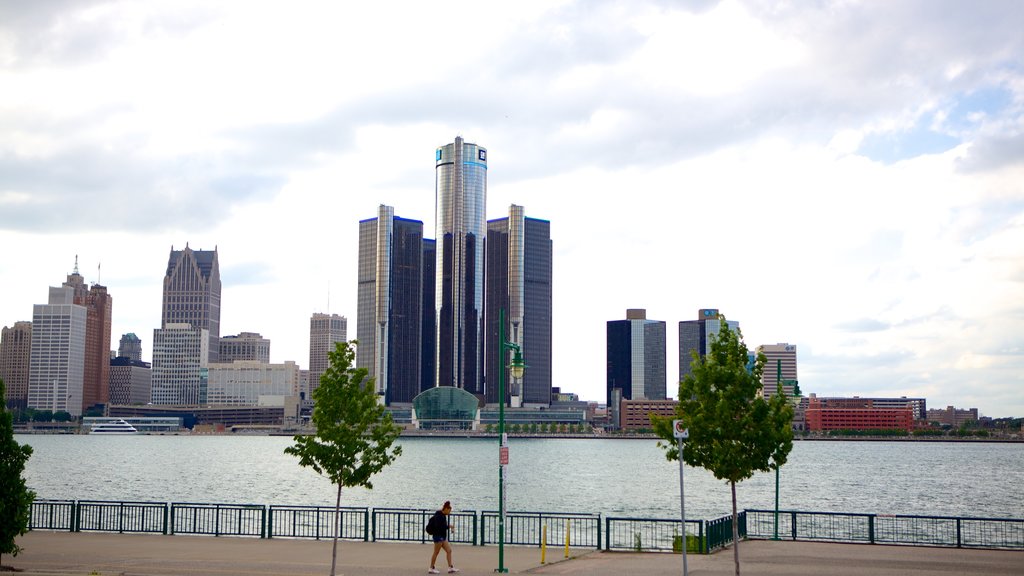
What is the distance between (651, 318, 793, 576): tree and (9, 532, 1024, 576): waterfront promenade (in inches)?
126

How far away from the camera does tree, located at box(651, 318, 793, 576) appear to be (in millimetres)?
26562

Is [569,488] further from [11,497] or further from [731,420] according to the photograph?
[11,497]

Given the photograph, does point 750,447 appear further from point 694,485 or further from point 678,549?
point 694,485

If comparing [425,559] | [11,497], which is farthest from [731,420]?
[11,497]

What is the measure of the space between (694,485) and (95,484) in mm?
66486

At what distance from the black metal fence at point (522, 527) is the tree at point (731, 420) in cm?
228

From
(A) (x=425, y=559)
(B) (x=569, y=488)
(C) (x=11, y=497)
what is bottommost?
(B) (x=569, y=488)

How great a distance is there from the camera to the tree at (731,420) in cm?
2656

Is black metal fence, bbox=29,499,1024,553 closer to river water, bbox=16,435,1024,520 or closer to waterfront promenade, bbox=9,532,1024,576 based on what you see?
waterfront promenade, bbox=9,532,1024,576

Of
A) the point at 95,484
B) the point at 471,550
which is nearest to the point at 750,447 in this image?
the point at 471,550

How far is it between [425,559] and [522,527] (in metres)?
24.8

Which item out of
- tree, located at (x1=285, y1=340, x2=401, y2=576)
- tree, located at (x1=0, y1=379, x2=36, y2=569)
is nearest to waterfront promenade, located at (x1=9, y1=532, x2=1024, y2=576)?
tree, located at (x1=0, y1=379, x2=36, y2=569)

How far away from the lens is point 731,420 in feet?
87.7

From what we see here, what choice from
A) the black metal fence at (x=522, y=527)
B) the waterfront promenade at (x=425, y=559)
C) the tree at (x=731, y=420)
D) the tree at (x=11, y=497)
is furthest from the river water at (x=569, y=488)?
the tree at (x=11, y=497)
